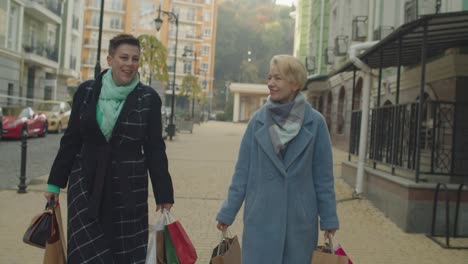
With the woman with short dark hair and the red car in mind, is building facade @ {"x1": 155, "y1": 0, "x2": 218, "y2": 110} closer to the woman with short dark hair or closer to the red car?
the red car

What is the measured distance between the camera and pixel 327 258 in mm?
3139

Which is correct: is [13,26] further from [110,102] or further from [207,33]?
[207,33]

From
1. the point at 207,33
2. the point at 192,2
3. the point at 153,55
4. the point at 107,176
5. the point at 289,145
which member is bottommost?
the point at 107,176

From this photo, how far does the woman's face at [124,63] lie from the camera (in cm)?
359

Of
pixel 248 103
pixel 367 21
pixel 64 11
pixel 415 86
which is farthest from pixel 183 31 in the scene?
pixel 415 86

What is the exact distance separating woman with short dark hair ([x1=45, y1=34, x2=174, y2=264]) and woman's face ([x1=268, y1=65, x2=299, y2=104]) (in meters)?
0.81

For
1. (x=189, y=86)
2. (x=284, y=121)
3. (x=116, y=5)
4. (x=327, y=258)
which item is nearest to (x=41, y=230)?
(x=284, y=121)

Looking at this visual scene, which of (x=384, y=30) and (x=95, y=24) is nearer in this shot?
(x=384, y=30)

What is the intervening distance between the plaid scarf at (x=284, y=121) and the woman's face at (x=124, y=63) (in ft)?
3.01

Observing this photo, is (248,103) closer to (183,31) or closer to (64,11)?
(183,31)

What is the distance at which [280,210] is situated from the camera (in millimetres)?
3297

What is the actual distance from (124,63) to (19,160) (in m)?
12.0

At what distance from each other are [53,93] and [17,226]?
117 feet

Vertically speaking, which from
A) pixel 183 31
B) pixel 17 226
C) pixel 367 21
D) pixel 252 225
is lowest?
pixel 17 226
